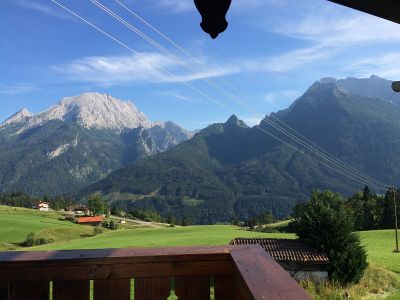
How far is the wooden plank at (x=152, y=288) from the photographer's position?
313 cm

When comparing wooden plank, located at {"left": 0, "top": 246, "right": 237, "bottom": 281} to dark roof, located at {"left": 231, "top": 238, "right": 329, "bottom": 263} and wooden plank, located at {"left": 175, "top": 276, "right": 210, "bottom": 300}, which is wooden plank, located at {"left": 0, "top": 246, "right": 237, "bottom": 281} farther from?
dark roof, located at {"left": 231, "top": 238, "right": 329, "bottom": 263}

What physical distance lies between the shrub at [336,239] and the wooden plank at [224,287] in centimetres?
3097

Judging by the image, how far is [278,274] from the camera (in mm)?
2383

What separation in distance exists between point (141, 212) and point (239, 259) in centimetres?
14674

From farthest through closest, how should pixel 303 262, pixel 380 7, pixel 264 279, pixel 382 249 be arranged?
pixel 382 249
pixel 303 262
pixel 264 279
pixel 380 7

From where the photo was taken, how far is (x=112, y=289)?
3135mm

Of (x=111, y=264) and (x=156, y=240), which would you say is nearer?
(x=111, y=264)

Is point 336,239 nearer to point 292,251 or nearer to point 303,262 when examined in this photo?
point 292,251

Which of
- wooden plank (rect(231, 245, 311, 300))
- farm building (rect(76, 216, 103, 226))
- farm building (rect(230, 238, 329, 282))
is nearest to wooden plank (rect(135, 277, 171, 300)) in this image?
wooden plank (rect(231, 245, 311, 300))

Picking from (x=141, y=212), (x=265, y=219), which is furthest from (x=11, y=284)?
(x=141, y=212)

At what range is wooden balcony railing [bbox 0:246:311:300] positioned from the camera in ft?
10.2

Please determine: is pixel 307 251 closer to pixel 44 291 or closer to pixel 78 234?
pixel 44 291

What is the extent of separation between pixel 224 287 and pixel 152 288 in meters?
0.50

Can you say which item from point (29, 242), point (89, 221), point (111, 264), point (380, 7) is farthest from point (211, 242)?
point (89, 221)
